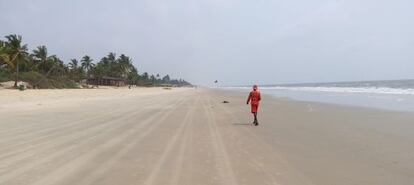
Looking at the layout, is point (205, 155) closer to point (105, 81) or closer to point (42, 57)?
point (42, 57)

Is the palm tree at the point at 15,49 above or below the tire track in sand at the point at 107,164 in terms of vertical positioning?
above

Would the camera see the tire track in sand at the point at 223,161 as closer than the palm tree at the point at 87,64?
Yes

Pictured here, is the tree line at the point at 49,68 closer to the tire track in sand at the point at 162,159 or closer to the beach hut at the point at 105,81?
the beach hut at the point at 105,81

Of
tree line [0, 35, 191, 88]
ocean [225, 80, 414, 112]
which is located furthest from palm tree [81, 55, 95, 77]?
ocean [225, 80, 414, 112]

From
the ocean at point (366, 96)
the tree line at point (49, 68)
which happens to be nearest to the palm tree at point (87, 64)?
the tree line at point (49, 68)

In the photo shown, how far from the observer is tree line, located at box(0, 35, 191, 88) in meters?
68.9

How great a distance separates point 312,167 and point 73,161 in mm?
4305

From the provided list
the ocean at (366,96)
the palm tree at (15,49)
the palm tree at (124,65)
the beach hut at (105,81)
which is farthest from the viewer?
the palm tree at (124,65)

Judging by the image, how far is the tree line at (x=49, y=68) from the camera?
68.9 meters

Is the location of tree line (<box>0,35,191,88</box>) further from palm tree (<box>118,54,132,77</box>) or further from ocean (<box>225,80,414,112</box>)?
ocean (<box>225,80,414,112</box>)

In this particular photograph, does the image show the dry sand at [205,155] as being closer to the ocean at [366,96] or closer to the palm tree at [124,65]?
the ocean at [366,96]

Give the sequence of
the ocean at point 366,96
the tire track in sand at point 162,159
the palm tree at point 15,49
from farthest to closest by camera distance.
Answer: the palm tree at point 15,49 < the ocean at point 366,96 < the tire track in sand at point 162,159

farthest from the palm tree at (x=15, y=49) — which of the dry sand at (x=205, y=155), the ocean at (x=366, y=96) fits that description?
the dry sand at (x=205, y=155)

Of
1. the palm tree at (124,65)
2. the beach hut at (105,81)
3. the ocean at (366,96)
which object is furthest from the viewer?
the palm tree at (124,65)
